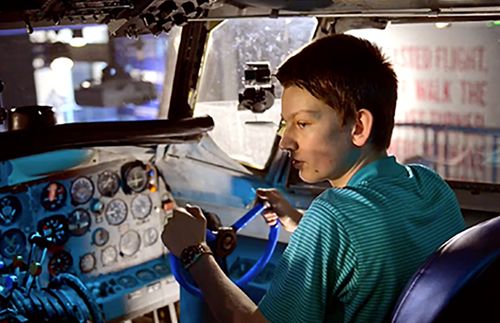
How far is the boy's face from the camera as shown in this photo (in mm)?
1685

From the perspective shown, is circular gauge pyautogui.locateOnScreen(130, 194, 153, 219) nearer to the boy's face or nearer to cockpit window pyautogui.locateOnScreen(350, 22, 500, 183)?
cockpit window pyautogui.locateOnScreen(350, 22, 500, 183)

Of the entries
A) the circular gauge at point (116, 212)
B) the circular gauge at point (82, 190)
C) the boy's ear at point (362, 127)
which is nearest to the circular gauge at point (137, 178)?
the circular gauge at point (116, 212)

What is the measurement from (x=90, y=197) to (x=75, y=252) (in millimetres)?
316

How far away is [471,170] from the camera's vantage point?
3.37 metres

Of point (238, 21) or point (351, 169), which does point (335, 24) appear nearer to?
point (238, 21)

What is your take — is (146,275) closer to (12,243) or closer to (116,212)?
(116,212)

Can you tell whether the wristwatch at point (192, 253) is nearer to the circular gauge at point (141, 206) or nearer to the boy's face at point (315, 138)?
the boy's face at point (315, 138)

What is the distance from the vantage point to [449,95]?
333 cm

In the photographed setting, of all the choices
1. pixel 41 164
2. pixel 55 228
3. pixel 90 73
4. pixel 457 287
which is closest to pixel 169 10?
pixel 41 164

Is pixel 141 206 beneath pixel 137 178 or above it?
beneath

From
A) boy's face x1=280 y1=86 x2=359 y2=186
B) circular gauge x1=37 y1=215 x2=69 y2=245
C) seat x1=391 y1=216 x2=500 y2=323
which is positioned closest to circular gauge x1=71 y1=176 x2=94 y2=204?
circular gauge x1=37 y1=215 x2=69 y2=245

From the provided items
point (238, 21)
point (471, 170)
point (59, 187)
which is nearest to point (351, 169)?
point (471, 170)

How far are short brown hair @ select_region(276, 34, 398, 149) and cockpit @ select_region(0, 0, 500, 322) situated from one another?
0.75 m

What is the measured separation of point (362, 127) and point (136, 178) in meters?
2.73
